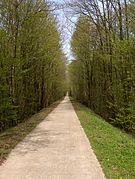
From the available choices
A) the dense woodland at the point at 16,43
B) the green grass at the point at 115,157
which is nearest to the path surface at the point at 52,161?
the green grass at the point at 115,157

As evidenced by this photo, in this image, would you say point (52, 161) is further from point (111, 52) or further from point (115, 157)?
point (111, 52)

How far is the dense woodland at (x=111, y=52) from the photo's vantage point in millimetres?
17234

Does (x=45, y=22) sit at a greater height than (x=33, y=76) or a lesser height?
greater

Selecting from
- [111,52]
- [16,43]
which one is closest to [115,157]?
[16,43]

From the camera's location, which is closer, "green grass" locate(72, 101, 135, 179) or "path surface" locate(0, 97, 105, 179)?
"path surface" locate(0, 97, 105, 179)

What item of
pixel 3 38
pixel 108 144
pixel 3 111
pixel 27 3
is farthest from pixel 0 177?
pixel 27 3

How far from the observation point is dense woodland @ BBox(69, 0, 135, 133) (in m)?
17.2

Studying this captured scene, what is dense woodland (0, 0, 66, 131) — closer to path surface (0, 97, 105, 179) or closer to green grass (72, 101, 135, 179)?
path surface (0, 97, 105, 179)

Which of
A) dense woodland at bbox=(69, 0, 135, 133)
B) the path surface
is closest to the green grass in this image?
the path surface

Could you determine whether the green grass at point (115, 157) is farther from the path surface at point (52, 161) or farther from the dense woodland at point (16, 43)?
the dense woodland at point (16, 43)

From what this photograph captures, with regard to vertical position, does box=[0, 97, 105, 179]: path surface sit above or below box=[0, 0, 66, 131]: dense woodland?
below

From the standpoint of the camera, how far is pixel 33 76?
30.6 m

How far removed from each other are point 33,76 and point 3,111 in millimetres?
13073

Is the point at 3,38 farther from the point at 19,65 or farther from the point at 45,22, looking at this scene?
the point at 45,22
